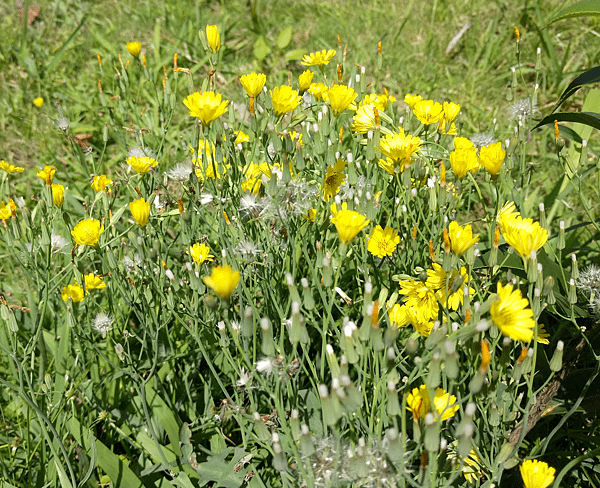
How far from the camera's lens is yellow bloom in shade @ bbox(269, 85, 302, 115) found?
1614 mm

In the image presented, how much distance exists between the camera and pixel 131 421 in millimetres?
1781

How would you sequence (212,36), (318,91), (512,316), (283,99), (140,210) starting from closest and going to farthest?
(512,316), (140,210), (283,99), (212,36), (318,91)

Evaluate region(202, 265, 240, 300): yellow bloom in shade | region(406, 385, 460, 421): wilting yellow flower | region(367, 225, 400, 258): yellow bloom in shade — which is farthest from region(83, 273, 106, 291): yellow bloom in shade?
region(406, 385, 460, 421): wilting yellow flower

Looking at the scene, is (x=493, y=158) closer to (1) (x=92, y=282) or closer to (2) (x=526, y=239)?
(2) (x=526, y=239)


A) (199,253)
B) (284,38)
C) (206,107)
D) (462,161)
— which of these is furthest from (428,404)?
(284,38)

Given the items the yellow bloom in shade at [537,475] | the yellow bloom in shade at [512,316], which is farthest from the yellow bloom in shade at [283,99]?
the yellow bloom in shade at [537,475]

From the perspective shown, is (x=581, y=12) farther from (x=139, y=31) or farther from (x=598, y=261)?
(x=139, y=31)

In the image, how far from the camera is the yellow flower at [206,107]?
5.06 feet

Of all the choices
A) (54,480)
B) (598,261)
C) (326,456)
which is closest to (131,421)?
(54,480)

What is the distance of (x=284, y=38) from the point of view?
152 inches

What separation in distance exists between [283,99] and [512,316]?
36.2 inches

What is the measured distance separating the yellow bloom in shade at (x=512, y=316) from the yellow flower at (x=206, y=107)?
902 millimetres

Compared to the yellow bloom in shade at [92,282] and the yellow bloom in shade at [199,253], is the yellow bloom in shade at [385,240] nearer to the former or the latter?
the yellow bloom in shade at [199,253]

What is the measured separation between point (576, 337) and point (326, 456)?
917 millimetres
